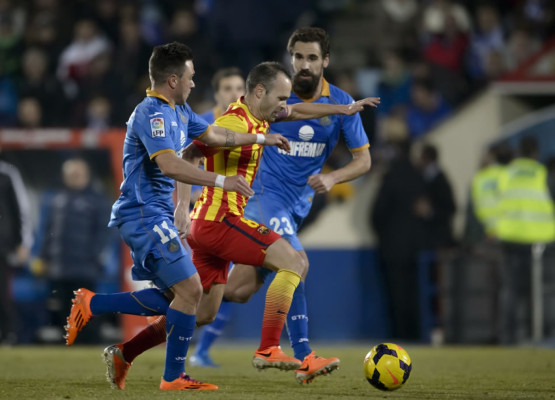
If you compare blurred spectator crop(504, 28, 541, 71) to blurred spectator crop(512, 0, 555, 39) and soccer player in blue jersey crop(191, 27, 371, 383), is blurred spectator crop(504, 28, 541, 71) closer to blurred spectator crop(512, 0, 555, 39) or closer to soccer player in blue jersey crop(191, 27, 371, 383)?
blurred spectator crop(512, 0, 555, 39)

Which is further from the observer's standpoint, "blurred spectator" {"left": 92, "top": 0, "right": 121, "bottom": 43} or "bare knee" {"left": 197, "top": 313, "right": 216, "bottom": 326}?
"blurred spectator" {"left": 92, "top": 0, "right": 121, "bottom": 43}

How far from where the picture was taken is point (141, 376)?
25.5ft

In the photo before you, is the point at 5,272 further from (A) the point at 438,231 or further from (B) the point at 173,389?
(B) the point at 173,389

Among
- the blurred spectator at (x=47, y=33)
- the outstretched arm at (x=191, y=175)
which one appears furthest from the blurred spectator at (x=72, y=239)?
the outstretched arm at (x=191, y=175)

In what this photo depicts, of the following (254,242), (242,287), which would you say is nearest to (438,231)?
(242,287)

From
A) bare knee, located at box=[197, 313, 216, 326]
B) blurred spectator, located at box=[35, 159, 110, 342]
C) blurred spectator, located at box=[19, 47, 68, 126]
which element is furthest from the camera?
blurred spectator, located at box=[19, 47, 68, 126]

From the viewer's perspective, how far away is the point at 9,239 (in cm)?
1227

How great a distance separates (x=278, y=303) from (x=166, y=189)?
1.00 m

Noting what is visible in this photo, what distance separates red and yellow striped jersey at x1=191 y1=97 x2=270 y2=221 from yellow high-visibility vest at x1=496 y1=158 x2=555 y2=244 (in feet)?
19.1

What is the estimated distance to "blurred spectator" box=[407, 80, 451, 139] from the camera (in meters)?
13.9

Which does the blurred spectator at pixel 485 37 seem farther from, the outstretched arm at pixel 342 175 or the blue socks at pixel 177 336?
the blue socks at pixel 177 336

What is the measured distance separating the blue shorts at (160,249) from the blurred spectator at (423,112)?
7986 millimetres

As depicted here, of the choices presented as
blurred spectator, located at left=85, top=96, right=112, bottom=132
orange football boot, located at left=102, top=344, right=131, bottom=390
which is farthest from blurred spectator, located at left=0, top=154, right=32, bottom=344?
orange football boot, located at left=102, top=344, right=131, bottom=390

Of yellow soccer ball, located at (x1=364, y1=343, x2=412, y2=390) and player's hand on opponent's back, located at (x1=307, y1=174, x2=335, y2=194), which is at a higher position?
player's hand on opponent's back, located at (x1=307, y1=174, x2=335, y2=194)
